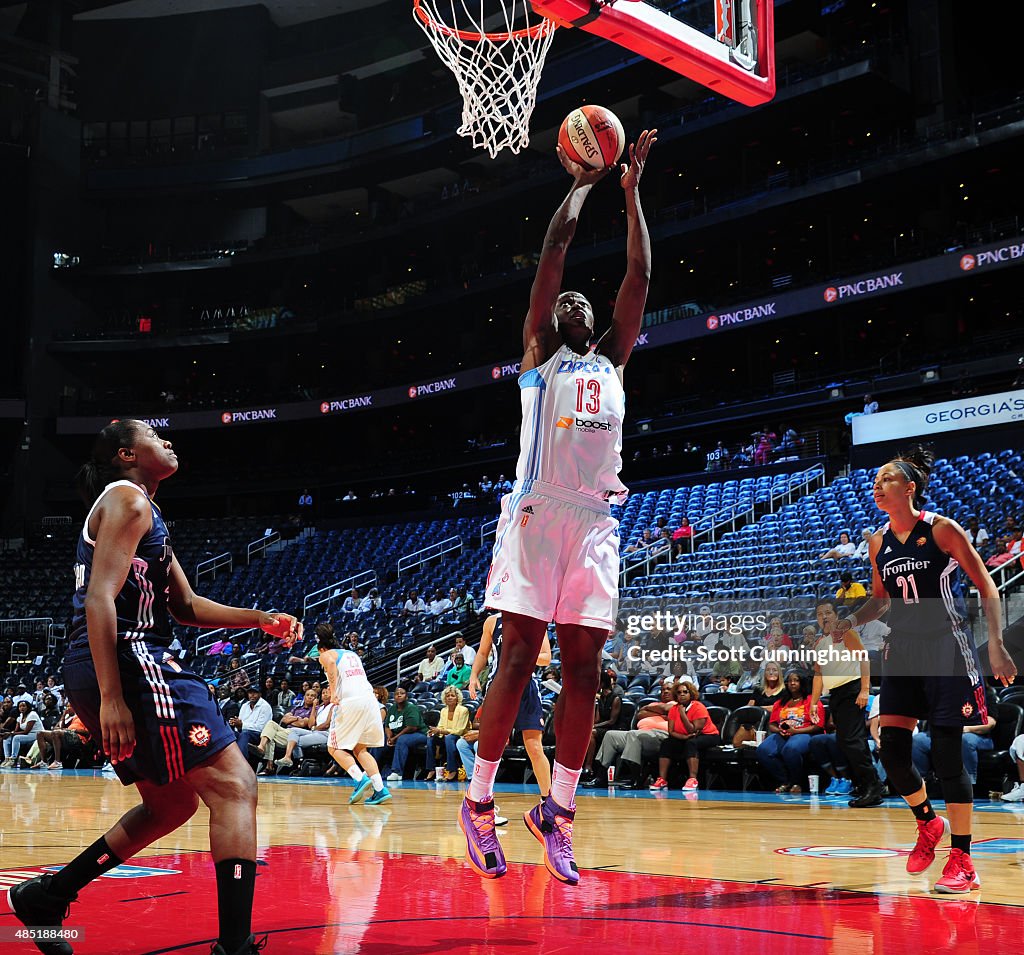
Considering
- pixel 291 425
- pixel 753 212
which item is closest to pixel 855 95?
pixel 753 212

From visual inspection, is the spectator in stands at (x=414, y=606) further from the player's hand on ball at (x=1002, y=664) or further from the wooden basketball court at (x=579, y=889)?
the player's hand on ball at (x=1002, y=664)

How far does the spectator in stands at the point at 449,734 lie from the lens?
1222 cm

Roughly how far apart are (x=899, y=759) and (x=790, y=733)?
535cm

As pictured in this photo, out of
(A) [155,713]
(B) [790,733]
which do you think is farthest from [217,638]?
(A) [155,713]

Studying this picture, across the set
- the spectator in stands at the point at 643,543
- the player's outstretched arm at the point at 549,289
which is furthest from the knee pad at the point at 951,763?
the spectator in stands at the point at 643,543

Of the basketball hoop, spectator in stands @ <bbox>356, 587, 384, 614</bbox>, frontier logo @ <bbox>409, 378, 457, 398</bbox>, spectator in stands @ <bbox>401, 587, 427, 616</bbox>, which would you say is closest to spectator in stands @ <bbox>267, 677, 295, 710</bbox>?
spectator in stands @ <bbox>401, 587, 427, 616</bbox>

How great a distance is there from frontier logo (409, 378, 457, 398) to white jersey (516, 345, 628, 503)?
27054mm

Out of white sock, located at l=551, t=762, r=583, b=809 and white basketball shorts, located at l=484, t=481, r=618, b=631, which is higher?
white basketball shorts, located at l=484, t=481, r=618, b=631

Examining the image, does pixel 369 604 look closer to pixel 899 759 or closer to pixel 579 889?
pixel 899 759

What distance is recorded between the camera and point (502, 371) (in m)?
29.9

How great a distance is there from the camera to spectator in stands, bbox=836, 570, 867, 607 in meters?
12.1

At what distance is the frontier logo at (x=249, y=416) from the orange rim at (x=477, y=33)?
2594 cm

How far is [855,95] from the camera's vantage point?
89.0ft

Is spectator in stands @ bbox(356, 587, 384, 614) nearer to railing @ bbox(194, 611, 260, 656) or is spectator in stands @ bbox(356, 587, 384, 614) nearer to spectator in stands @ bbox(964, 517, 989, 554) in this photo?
railing @ bbox(194, 611, 260, 656)
